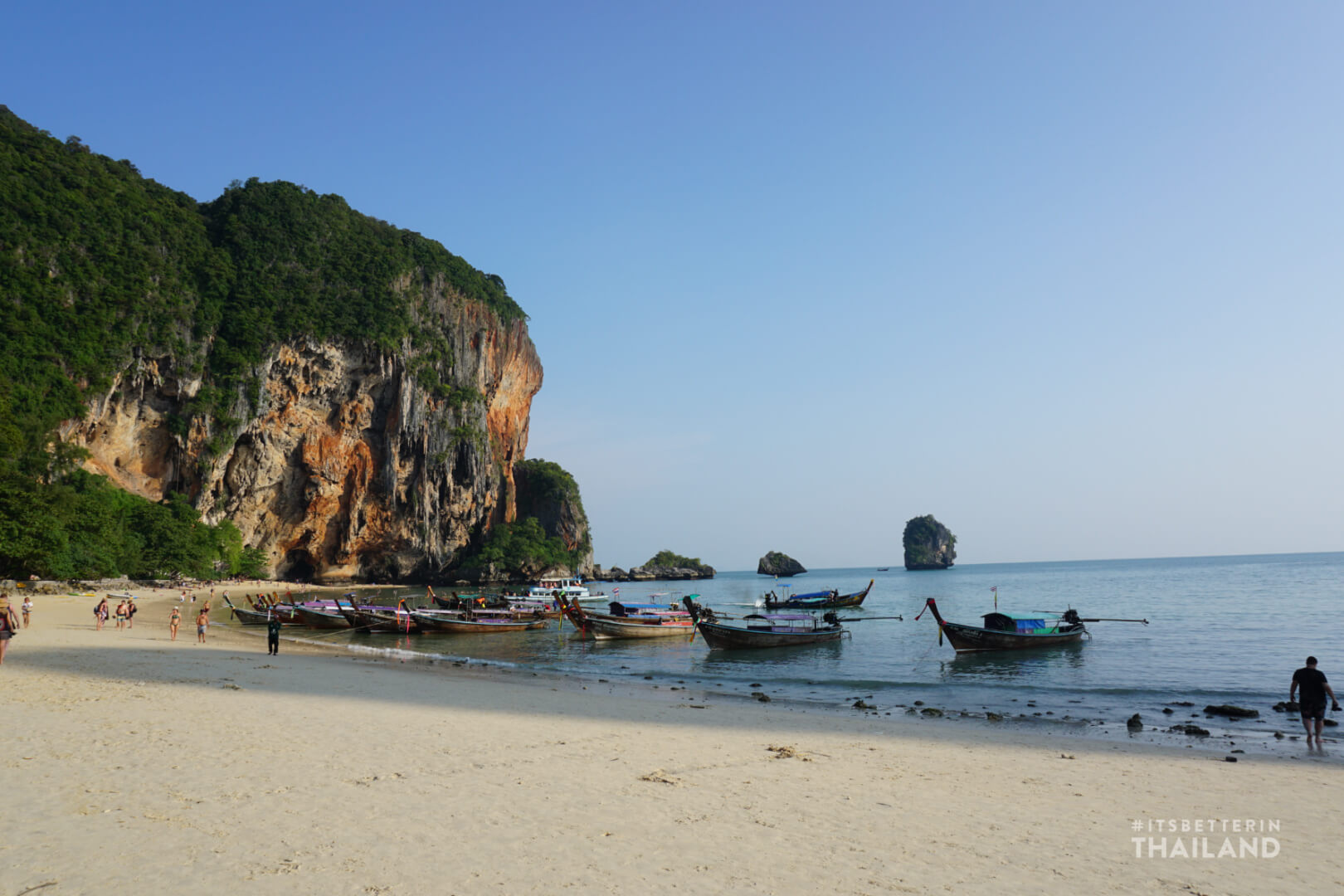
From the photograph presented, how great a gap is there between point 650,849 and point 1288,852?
6.55 metres

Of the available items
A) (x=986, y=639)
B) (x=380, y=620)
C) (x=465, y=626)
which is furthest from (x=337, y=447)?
(x=986, y=639)

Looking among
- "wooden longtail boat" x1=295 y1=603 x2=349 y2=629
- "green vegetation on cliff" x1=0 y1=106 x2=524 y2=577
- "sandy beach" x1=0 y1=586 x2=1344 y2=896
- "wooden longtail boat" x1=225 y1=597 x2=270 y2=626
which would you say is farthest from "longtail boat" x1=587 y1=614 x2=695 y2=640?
"green vegetation on cliff" x1=0 y1=106 x2=524 y2=577

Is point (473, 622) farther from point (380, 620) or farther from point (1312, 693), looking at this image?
point (1312, 693)

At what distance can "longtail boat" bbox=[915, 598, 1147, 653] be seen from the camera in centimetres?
2797

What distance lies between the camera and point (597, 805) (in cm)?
753

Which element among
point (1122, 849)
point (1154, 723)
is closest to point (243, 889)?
point (1122, 849)

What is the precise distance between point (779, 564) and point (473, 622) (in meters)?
136

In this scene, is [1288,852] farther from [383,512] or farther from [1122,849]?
[383,512]

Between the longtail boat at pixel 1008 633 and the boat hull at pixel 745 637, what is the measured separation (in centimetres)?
586

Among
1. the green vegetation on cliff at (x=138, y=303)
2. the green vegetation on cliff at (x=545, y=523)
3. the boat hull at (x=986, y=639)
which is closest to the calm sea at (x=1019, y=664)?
the boat hull at (x=986, y=639)

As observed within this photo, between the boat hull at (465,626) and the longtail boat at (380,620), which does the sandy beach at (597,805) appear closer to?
the longtail boat at (380,620)

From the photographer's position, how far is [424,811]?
6.99m

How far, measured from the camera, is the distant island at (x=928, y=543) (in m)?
163

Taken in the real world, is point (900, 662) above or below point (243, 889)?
below
